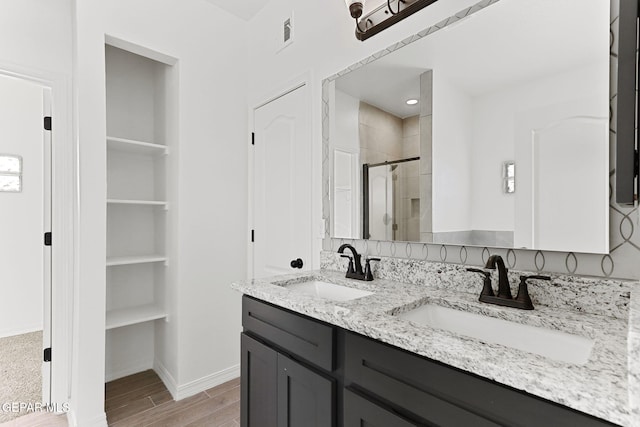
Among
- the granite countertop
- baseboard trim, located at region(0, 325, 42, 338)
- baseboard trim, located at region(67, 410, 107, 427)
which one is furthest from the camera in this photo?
baseboard trim, located at region(0, 325, 42, 338)

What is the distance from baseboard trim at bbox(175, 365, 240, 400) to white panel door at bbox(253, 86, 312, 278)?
30.5 inches

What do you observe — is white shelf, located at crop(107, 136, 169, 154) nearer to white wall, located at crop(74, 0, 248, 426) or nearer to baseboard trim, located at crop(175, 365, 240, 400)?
white wall, located at crop(74, 0, 248, 426)

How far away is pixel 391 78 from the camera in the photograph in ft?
5.16

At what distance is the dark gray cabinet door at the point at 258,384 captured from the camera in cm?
125

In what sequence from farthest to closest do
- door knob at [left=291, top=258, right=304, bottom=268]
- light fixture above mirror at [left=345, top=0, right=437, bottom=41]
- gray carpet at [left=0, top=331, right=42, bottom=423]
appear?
gray carpet at [left=0, top=331, right=42, bottom=423] < door knob at [left=291, top=258, right=304, bottom=268] < light fixture above mirror at [left=345, top=0, right=437, bottom=41]

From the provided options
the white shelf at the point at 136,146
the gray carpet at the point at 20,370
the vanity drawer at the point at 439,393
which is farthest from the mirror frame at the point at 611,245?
the gray carpet at the point at 20,370

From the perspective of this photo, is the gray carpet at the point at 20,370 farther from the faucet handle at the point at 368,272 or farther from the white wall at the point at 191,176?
the faucet handle at the point at 368,272

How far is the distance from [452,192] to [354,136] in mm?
666

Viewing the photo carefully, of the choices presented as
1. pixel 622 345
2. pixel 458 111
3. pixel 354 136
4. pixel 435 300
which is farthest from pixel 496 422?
pixel 354 136

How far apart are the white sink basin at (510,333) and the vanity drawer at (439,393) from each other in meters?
0.22

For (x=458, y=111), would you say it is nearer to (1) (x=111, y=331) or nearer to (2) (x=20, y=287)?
(1) (x=111, y=331)

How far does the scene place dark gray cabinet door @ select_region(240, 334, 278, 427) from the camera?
1246mm

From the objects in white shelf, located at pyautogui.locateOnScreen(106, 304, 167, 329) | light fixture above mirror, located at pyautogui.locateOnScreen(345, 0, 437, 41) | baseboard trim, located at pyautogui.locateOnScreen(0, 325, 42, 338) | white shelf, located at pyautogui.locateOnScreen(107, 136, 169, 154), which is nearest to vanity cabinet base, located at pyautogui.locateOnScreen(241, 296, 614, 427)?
white shelf, located at pyautogui.locateOnScreen(106, 304, 167, 329)

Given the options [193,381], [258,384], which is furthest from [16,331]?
[258,384]
